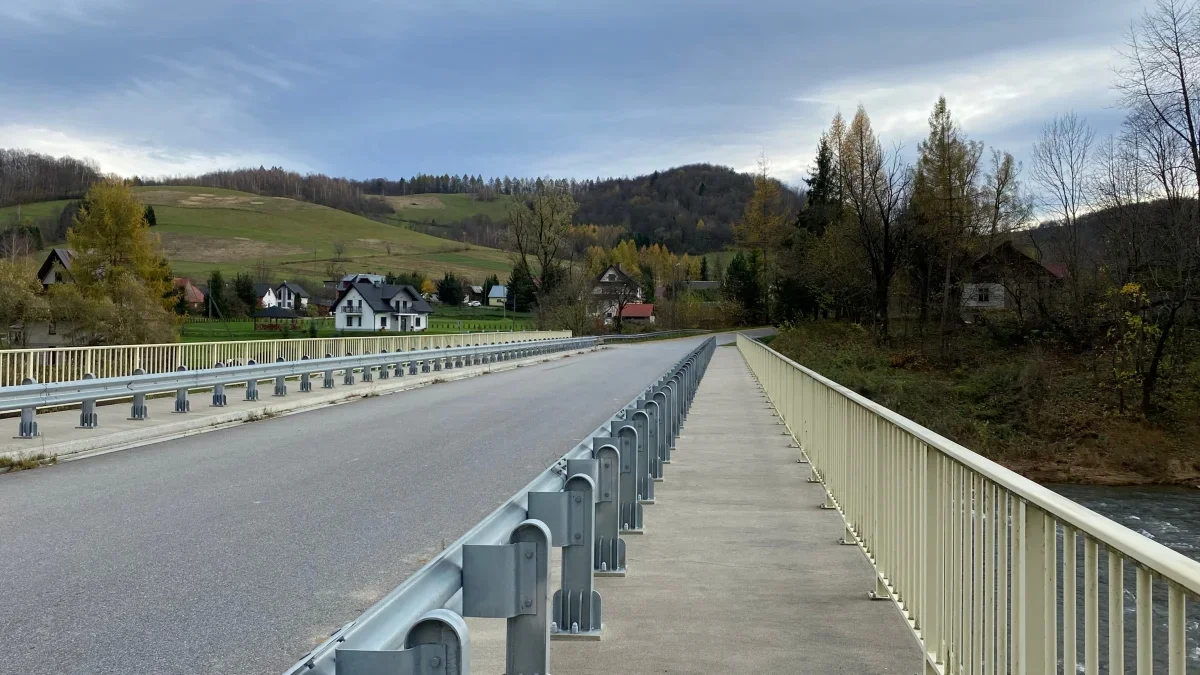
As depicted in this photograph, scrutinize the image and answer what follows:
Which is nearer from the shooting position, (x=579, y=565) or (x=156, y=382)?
(x=579, y=565)

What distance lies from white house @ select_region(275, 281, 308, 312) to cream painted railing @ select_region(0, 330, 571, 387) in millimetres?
107701

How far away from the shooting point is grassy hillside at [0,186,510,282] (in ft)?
477

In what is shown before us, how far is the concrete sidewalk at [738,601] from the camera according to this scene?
4.86 meters

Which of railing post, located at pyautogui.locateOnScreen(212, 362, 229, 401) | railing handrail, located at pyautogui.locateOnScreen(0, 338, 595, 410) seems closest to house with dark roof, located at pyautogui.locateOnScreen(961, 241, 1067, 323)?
railing handrail, located at pyautogui.locateOnScreen(0, 338, 595, 410)

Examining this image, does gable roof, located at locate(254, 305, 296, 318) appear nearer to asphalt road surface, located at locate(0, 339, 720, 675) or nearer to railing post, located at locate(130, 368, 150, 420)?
railing post, located at locate(130, 368, 150, 420)

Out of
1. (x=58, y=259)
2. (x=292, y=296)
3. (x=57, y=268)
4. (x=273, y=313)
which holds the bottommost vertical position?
(x=273, y=313)

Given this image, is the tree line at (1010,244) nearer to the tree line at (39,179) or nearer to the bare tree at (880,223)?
the bare tree at (880,223)

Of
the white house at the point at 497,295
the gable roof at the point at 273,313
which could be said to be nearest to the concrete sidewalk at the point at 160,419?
the gable roof at the point at 273,313

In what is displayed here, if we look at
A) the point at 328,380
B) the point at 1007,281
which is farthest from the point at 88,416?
the point at 1007,281

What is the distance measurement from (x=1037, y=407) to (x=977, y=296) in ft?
76.2

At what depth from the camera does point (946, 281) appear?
2108 inches

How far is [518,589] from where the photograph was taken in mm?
3293

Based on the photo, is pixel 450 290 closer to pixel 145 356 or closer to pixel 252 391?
pixel 145 356

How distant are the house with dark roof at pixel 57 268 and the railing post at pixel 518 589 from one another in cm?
7593
